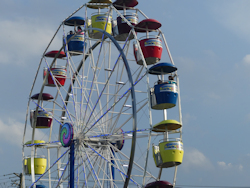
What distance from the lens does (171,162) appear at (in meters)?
28.0

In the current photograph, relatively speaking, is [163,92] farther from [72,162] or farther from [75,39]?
[75,39]

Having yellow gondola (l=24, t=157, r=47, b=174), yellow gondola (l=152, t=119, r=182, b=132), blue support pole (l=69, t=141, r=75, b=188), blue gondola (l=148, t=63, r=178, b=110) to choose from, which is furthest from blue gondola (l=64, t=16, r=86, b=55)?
yellow gondola (l=152, t=119, r=182, b=132)

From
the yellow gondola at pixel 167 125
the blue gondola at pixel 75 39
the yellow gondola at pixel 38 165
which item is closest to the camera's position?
the yellow gondola at pixel 167 125

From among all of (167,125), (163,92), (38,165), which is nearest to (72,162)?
(167,125)

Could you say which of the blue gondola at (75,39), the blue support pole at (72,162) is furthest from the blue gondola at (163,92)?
the blue gondola at (75,39)

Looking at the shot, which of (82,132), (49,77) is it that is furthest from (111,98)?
(49,77)

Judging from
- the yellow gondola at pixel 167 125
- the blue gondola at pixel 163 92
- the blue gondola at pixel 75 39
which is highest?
the blue gondola at pixel 75 39

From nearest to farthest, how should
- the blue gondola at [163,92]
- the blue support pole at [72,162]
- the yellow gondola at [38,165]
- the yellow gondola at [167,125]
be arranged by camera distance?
the yellow gondola at [167,125] → the blue gondola at [163,92] → the blue support pole at [72,162] → the yellow gondola at [38,165]

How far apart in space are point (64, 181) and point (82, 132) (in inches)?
130

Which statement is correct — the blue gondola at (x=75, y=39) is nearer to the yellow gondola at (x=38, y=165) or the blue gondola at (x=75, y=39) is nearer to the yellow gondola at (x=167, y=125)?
the yellow gondola at (x=38, y=165)

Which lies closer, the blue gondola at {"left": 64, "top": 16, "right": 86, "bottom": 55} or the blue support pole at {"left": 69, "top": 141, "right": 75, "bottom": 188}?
the blue support pole at {"left": 69, "top": 141, "right": 75, "bottom": 188}

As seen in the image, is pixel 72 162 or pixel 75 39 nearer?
pixel 72 162

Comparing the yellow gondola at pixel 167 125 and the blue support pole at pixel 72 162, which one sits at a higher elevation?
the yellow gondola at pixel 167 125

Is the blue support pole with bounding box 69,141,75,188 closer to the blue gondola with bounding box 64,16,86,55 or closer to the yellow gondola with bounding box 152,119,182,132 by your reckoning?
the yellow gondola with bounding box 152,119,182,132
